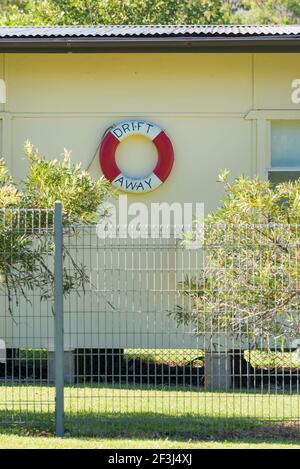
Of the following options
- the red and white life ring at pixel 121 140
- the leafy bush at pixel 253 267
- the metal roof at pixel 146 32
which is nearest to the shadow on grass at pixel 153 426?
the leafy bush at pixel 253 267

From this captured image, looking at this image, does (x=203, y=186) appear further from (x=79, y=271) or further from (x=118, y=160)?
(x=79, y=271)

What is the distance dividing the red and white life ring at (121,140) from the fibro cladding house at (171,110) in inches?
3.3

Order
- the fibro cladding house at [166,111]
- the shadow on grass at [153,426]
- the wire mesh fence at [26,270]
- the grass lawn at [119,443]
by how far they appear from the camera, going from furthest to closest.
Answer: the fibro cladding house at [166,111] < the wire mesh fence at [26,270] < the shadow on grass at [153,426] < the grass lawn at [119,443]

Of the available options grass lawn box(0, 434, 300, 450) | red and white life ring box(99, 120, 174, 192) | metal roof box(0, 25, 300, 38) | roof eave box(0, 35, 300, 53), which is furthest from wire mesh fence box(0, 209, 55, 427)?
metal roof box(0, 25, 300, 38)

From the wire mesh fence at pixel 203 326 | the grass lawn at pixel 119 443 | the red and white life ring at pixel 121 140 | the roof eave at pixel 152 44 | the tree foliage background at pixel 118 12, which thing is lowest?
the grass lawn at pixel 119 443

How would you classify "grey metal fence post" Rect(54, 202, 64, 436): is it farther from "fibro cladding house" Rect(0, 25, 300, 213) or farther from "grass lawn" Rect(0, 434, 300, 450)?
"fibro cladding house" Rect(0, 25, 300, 213)

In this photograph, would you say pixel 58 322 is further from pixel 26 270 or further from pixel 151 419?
pixel 151 419

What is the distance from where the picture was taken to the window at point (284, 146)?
13125 mm

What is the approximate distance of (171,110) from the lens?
42.9ft

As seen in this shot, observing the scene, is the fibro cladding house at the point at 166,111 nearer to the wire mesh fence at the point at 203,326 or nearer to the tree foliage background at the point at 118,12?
the wire mesh fence at the point at 203,326

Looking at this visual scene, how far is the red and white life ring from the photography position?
42.4 feet

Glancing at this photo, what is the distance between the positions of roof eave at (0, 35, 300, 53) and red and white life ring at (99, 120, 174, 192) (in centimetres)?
95

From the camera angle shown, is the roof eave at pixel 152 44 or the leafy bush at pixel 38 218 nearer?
the leafy bush at pixel 38 218
